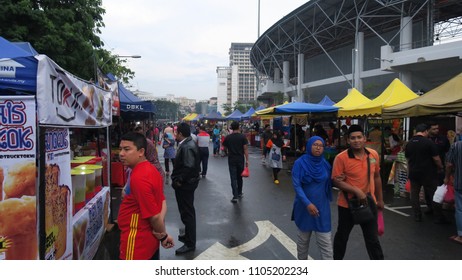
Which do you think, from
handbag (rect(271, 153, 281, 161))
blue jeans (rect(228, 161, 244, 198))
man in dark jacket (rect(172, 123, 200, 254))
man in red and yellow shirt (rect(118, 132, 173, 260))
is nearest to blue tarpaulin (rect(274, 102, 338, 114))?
handbag (rect(271, 153, 281, 161))

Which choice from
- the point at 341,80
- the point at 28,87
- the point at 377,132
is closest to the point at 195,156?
the point at 28,87

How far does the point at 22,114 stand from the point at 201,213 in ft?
14.6

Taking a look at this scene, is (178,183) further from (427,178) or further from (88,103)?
(427,178)

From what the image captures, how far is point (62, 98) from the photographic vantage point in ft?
10.1

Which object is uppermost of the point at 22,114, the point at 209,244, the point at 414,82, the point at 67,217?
the point at 414,82

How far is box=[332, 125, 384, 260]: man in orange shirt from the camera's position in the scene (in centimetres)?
357

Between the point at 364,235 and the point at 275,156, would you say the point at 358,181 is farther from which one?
the point at 275,156

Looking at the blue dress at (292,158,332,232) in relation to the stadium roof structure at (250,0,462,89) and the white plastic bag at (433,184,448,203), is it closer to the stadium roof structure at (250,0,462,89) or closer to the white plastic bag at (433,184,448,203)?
the white plastic bag at (433,184,448,203)

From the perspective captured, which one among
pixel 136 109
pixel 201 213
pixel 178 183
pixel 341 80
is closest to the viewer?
pixel 178 183

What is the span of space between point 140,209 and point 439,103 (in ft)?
19.3

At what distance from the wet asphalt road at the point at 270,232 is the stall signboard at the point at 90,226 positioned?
0.28 m

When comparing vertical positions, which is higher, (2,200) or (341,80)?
(341,80)

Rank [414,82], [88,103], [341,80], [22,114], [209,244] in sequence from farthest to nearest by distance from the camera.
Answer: [341,80], [414,82], [209,244], [88,103], [22,114]

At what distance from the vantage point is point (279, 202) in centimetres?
764
